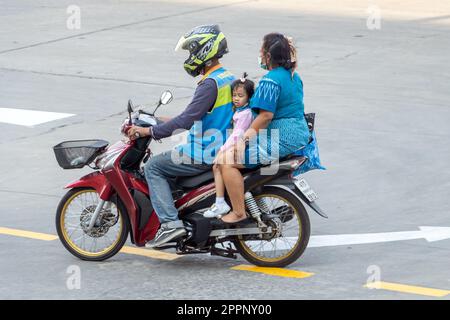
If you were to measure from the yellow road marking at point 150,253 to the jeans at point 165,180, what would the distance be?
565 mm

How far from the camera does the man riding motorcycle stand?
8.54 m

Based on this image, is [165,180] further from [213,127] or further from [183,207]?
[213,127]

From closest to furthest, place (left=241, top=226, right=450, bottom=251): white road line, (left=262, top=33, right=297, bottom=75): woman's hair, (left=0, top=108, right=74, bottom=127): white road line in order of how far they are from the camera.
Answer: (left=262, top=33, right=297, bottom=75): woman's hair
(left=241, top=226, right=450, bottom=251): white road line
(left=0, top=108, right=74, bottom=127): white road line

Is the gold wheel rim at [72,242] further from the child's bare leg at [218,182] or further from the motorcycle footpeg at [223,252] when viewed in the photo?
the child's bare leg at [218,182]

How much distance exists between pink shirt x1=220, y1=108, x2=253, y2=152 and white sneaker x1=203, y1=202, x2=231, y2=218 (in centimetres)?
46

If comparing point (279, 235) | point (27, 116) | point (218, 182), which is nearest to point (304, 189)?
point (279, 235)

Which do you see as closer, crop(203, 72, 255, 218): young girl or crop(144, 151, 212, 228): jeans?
crop(203, 72, 255, 218): young girl

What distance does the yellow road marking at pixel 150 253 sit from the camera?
9.16m

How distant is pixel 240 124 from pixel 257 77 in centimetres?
789

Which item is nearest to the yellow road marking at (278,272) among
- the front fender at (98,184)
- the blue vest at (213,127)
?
the blue vest at (213,127)

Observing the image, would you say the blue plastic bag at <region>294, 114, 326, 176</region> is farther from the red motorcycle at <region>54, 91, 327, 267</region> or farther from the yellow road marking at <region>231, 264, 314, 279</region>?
the yellow road marking at <region>231, 264, 314, 279</region>

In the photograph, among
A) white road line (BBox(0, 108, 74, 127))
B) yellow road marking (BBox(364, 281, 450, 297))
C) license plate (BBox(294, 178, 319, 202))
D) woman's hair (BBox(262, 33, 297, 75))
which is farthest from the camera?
white road line (BBox(0, 108, 74, 127))

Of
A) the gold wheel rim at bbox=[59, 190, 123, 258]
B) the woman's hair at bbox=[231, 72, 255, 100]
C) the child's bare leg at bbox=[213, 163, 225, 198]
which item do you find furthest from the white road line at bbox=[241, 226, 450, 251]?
the gold wheel rim at bbox=[59, 190, 123, 258]
